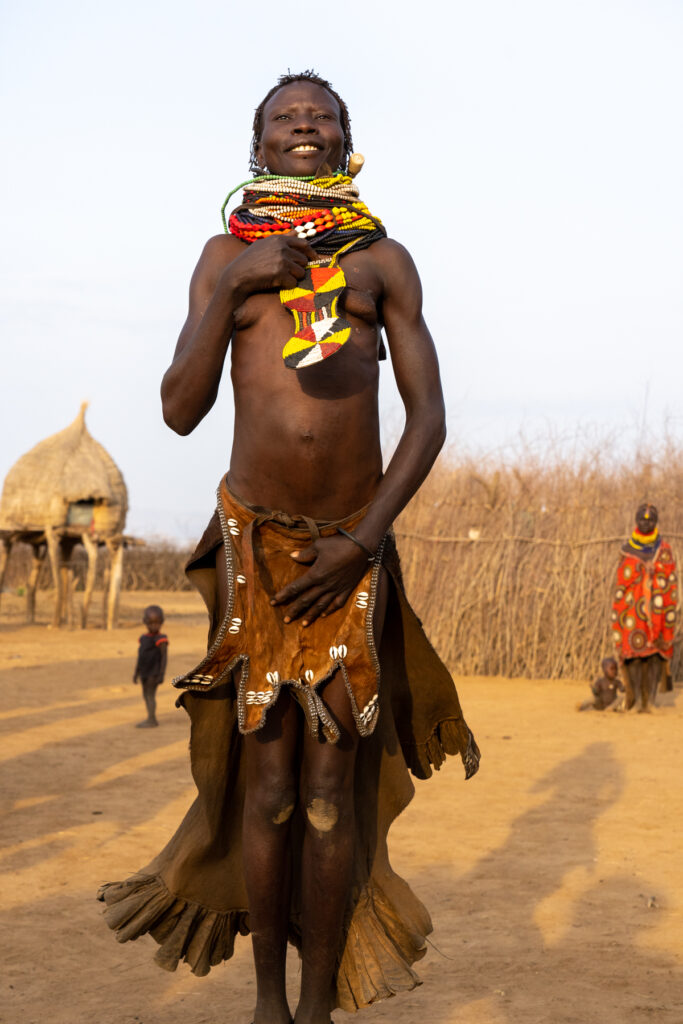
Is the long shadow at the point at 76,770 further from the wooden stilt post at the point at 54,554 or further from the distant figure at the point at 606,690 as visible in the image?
the wooden stilt post at the point at 54,554

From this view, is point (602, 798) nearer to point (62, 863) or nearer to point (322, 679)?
point (62, 863)

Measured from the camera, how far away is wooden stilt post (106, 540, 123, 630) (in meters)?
18.3

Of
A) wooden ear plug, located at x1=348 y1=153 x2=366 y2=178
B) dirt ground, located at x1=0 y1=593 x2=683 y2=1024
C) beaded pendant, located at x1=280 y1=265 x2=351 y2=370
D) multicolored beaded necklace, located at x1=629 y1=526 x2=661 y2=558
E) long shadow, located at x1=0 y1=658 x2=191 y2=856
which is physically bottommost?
long shadow, located at x1=0 y1=658 x2=191 y2=856

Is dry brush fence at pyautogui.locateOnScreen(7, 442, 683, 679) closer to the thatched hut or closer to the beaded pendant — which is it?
the thatched hut

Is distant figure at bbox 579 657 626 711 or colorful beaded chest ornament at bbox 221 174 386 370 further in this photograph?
distant figure at bbox 579 657 626 711

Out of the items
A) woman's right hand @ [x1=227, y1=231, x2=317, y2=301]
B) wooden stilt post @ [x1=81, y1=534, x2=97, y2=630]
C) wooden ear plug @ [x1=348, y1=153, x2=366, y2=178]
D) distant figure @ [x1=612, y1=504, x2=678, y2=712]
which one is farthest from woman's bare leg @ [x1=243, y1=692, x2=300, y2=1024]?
wooden stilt post @ [x1=81, y1=534, x2=97, y2=630]

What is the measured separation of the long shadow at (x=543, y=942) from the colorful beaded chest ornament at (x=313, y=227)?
6.40 ft

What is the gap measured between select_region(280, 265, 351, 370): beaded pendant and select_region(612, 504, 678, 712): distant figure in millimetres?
8207

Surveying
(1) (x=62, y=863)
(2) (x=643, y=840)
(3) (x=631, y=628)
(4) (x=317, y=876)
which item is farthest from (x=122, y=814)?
(3) (x=631, y=628)

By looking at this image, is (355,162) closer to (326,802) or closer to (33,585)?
(326,802)

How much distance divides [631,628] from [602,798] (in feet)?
13.5

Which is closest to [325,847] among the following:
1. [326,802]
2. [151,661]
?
[326,802]

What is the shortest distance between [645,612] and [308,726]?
825 centimetres

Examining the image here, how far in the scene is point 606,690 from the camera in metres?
10.0
